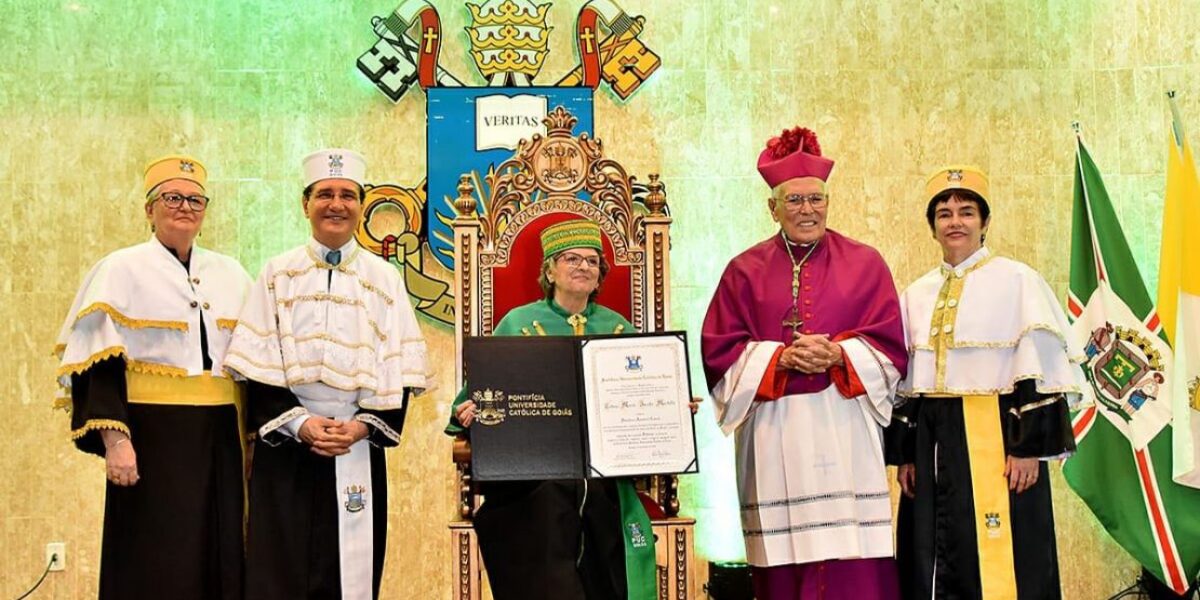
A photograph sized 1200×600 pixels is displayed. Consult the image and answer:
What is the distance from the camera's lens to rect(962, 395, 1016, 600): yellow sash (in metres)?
4.14

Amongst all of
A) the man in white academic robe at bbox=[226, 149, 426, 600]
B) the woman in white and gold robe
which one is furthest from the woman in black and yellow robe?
the woman in white and gold robe

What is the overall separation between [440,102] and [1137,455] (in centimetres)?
387

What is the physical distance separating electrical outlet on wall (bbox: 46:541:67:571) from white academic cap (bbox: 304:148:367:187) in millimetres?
2914

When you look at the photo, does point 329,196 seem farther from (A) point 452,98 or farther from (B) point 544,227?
(A) point 452,98

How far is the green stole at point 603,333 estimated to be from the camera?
4.07m

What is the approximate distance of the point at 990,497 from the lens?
418 cm

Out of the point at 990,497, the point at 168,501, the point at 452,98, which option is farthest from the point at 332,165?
the point at 990,497

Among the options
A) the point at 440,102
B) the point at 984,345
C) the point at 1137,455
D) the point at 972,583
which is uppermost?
the point at 440,102

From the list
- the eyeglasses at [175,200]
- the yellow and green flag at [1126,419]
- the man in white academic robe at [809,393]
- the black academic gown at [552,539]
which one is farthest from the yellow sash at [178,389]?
the yellow and green flag at [1126,419]

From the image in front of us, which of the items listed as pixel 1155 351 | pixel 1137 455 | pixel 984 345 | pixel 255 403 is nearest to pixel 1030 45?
pixel 1155 351

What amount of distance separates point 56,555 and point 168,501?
95.9 inches

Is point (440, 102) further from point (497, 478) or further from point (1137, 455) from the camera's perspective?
point (1137, 455)

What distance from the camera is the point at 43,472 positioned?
19.6 feet

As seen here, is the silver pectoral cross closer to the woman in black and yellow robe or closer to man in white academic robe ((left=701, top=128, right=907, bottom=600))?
man in white academic robe ((left=701, top=128, right=907, bottom=600))
